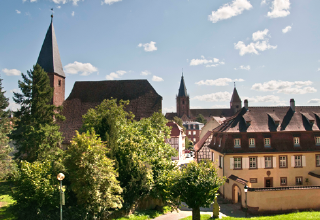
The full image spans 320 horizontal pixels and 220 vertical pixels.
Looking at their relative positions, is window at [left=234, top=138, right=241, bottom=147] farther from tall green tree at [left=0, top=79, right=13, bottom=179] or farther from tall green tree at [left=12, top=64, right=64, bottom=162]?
tall green tree at [left=0, top=79, right=13, bottom=179]

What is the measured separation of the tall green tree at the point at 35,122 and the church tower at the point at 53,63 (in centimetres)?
768

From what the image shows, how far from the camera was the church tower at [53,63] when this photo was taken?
110ft

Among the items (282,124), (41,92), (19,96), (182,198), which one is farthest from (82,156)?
(282,124)

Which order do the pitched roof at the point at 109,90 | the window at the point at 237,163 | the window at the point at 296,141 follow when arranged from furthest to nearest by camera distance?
1. the pitched roof at the point at 109,90
2. the window at the point at 296,141
3. the window at the point at 237,163

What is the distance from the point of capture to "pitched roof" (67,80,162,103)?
118 feet

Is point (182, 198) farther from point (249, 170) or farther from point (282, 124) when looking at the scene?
point (282, 124)

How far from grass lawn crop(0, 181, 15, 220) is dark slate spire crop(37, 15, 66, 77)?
51.6 feet

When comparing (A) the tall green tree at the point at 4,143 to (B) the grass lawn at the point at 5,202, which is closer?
(B) the grass lawn at the point at 5,202

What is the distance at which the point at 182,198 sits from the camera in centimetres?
1371

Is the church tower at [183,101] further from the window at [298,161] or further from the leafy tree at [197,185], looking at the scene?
the leafy tree at [197,185]

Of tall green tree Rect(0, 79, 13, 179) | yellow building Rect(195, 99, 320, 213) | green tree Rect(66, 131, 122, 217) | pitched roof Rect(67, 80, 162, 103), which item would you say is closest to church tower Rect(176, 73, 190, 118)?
pitched roof Rect(67, 80, 162, 103)

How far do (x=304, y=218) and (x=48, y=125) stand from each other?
23001mm

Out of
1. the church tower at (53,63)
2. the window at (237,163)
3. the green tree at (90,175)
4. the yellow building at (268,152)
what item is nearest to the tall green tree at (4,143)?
the church tower at (53,63)

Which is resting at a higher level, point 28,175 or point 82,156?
point 82,156
